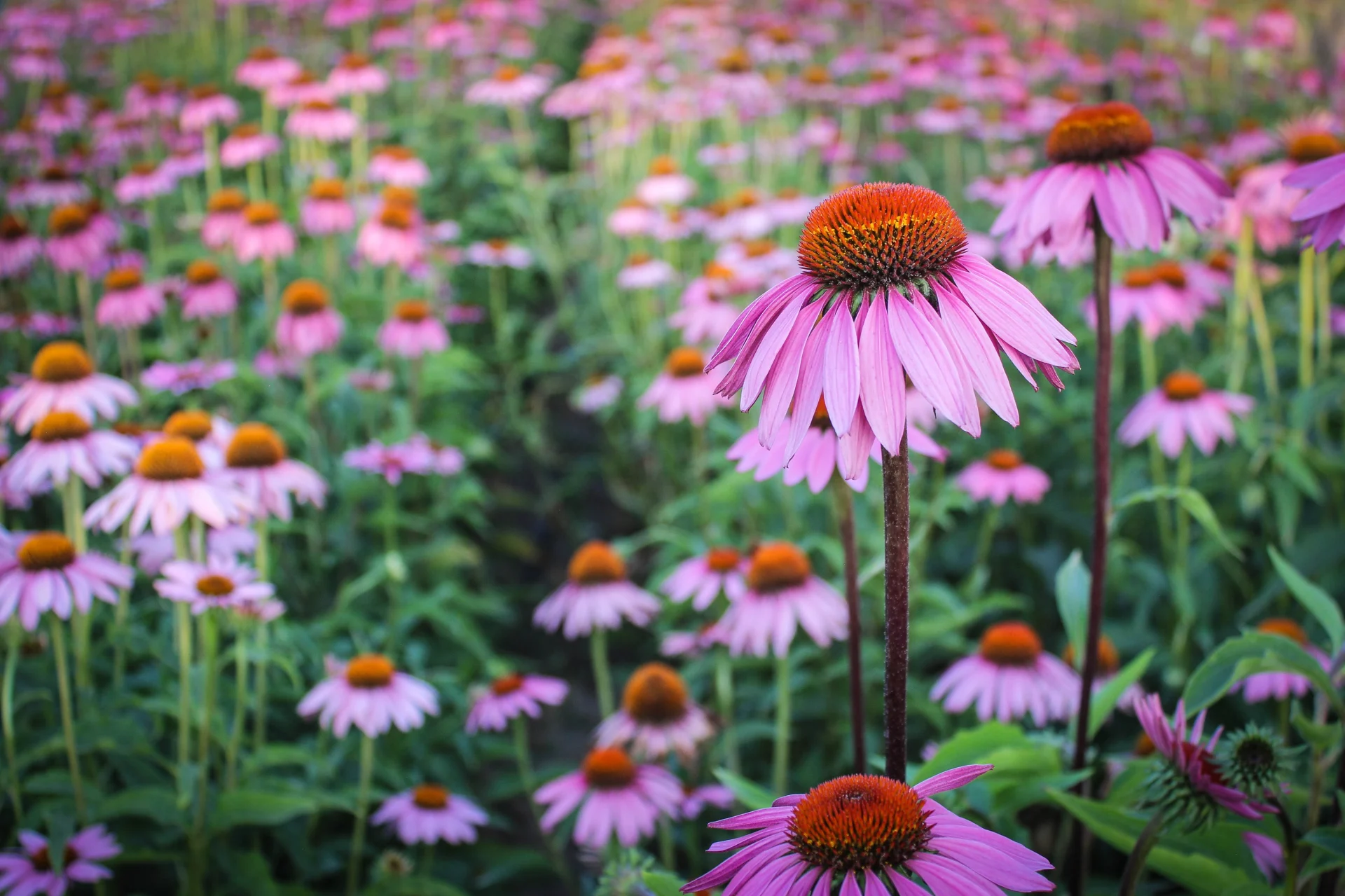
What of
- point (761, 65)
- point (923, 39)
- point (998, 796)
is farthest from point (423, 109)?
point (998, 796)

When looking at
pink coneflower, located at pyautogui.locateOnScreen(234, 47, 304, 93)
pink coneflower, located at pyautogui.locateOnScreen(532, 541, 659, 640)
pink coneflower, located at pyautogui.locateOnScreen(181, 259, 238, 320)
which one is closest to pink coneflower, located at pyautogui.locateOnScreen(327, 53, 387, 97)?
pink coneflower, located at pyautogui.locateOnScreen(234, 47, 304, 93)

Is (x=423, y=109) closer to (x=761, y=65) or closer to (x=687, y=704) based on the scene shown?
(x=761, y=65)

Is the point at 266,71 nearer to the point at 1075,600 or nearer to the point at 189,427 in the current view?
the point at 189,427

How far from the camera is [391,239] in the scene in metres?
3.82

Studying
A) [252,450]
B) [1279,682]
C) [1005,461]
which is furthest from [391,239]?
[1279,682]

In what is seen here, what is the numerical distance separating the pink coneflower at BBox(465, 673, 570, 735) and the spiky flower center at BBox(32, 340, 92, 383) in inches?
50.6

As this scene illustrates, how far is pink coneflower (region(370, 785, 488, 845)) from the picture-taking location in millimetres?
2098

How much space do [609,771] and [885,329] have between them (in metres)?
1.34

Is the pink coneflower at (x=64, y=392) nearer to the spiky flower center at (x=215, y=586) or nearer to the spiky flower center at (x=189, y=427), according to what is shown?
the spiky flower center at (x=189, y=427)

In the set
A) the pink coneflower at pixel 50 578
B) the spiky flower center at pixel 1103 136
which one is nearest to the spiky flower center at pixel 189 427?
the pink coneflower at pixel 50 578

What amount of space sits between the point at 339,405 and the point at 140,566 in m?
1.17

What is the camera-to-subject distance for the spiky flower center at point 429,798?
2172 millimetres

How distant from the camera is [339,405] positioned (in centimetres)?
353

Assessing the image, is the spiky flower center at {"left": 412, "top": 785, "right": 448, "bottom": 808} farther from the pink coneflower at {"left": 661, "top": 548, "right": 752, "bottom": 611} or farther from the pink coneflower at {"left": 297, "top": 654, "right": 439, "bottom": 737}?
the pink coneflower at {"left": 661, "top": 548, "right": 752, "bottom": 611}
